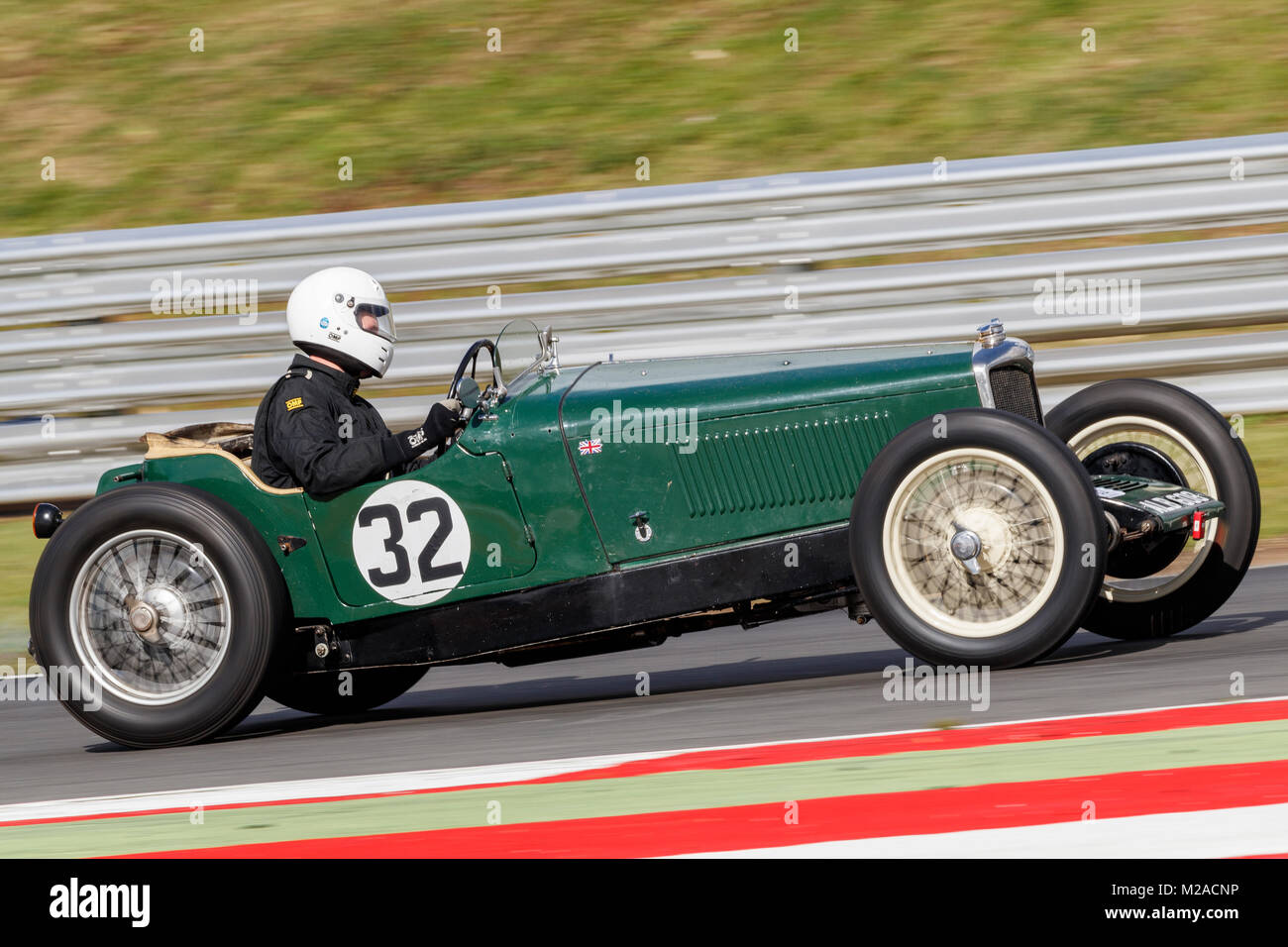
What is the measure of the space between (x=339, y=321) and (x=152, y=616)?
1153 mm

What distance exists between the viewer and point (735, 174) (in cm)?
1019

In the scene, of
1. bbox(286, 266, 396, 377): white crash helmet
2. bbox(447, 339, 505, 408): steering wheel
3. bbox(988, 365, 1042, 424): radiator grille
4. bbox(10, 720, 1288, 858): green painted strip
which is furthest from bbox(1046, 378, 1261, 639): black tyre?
bbox(286, 266, 396, 377): white crash helmet

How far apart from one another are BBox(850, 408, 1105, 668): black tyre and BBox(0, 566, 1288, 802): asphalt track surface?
0.60ft

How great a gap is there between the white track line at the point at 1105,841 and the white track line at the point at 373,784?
3.08ft

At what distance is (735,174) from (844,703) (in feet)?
19.0

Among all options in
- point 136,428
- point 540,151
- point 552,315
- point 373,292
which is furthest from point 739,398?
point 540,151

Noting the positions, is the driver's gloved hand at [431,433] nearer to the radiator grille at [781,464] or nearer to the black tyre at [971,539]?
the radiator grille at [781,464]

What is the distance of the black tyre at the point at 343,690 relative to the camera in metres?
6.12

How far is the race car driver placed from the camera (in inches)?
206

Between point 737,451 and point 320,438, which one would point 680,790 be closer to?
point 737,451

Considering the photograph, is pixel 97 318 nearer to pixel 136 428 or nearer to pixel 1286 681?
pixel 136 428

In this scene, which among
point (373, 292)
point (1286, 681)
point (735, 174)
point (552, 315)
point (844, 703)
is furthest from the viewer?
point (735, 174)

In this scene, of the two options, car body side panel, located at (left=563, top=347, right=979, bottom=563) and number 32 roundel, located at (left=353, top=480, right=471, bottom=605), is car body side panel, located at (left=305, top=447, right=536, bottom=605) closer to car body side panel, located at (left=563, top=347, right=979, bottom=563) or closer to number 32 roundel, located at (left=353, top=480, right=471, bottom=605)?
number 32 roundel, located at (left=353, top=480, right=471, bottom=605)

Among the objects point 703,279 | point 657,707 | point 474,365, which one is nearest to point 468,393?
point 474,365
